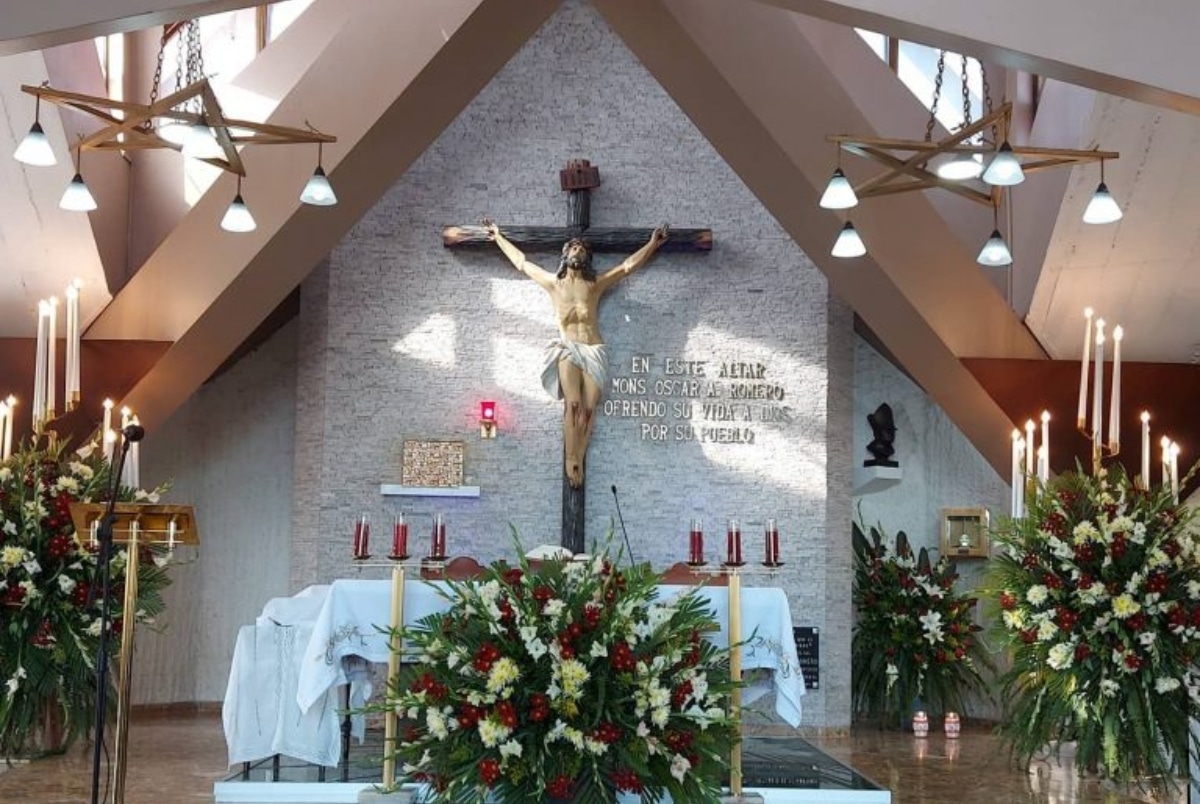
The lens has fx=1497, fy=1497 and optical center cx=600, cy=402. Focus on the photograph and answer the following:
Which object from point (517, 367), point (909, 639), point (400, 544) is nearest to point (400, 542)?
point (400, 544)

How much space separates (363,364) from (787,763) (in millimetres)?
4152

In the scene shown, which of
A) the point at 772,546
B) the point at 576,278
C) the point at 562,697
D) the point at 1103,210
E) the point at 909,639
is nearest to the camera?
the point at 562,697

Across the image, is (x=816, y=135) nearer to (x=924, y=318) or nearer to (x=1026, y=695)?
(x=924, y=318)

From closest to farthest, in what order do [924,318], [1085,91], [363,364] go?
[1085,91] → [924,318] → [363,364]

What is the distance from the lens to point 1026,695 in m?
7.68

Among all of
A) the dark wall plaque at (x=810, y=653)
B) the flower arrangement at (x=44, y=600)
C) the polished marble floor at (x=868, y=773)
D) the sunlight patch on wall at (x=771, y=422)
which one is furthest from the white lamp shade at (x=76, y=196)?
the dark wall plaque at (x=810, y=653)

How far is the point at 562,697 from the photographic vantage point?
5.29 meters

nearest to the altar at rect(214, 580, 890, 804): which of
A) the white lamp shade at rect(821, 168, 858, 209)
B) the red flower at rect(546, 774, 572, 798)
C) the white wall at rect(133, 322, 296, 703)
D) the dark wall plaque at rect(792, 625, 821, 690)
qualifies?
the red flower at rect(546, 774, 572, 798)

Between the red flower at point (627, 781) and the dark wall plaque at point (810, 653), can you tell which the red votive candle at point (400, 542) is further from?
the dark wall plaque at point (810, 653)

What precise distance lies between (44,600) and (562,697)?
3.53m

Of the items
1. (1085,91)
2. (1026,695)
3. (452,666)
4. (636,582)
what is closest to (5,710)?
(452,666)

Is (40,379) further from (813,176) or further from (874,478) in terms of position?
(874,478)

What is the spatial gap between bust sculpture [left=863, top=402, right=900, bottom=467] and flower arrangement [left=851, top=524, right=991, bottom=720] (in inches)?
26.8

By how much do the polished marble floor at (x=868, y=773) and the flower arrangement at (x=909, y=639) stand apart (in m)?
0.63
